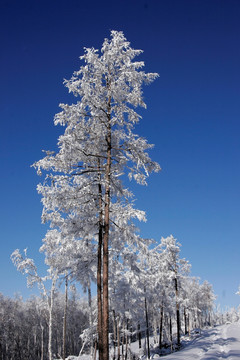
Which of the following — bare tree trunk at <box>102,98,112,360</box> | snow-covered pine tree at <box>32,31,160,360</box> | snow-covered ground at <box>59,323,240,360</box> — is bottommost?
snow-covered ground at <box>59,323,240,360</box>

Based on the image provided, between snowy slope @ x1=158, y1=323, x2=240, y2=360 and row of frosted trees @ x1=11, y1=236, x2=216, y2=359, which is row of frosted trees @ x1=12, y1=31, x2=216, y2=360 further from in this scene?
snowy slope @ x1=158, y1=323, x2=240, y2=360

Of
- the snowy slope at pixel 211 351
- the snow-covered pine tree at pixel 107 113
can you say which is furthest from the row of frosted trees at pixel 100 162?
the snowy slope at pixel 211 351

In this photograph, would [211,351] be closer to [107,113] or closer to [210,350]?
[210,350]

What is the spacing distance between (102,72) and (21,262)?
53.6 ft

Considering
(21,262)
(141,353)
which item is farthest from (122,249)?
(141,353)

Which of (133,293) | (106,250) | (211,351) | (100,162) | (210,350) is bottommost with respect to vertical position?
(210,350)

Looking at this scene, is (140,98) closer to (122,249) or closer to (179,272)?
(122,249)

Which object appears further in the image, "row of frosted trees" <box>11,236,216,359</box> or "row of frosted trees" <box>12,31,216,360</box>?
"row of frosted trees" <box>11,236,216,359</box>

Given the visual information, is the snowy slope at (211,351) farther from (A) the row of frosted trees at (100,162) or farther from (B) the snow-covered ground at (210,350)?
(A) the row of frosted trees at (100,162)

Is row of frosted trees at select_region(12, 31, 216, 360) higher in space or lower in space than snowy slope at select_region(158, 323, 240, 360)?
higher

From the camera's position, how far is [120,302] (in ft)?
88.0

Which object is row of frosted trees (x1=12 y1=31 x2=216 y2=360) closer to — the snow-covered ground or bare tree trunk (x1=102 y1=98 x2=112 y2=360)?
bare tree trunk (x1=102 y1=98 x2=112 y2=360)

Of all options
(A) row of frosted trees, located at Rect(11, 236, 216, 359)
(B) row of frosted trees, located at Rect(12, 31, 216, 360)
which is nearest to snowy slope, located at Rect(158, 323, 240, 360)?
(A) row of frosted trees, located at Rect(11, 236, 216, 359)

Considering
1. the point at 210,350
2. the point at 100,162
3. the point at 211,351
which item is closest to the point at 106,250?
the point at 100,162
